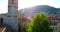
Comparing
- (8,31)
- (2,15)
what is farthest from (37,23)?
(2,15)

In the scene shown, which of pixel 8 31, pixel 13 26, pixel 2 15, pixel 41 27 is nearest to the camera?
pixel 41 27

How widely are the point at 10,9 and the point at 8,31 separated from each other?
4063 mm

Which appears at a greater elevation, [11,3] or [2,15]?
[11,3]

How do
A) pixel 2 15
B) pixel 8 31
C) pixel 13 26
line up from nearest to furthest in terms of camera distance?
pixel 8 31 < pixel 13 26 < pixel 2 15

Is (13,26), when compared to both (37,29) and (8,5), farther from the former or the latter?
(37,29)

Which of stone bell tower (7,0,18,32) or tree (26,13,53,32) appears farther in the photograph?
stone bell tower (7,0,18,32)

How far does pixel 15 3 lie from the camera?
122 feet

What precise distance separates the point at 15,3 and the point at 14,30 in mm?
4087

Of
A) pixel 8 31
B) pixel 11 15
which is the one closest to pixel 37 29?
pixel 8 31

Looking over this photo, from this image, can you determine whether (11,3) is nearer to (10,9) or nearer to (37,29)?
(10,9)

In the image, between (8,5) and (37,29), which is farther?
(8,5)

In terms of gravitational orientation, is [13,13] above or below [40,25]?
below

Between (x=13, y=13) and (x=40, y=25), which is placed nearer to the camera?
(x=40, y=25)

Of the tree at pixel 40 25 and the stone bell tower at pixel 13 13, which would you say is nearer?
the tree at pixel 40 25
